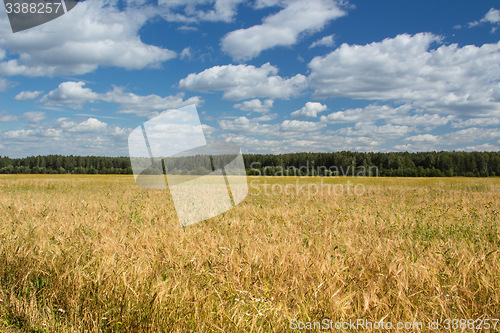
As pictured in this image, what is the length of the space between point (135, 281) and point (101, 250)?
4.68 ft

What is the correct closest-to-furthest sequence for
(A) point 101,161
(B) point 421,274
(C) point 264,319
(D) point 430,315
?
(C) point 264,319 → (D) point 430,315 → (B) point 421,274 → (A) point 101,161

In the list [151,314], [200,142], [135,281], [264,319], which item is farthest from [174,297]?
[200,142]

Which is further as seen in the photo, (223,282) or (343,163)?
(343,163)

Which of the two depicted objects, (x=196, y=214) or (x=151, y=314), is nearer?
(x=151, y=314)

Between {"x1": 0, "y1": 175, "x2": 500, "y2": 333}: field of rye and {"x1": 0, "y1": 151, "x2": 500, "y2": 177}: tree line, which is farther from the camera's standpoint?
{"x1": 0, "y1": 151, "x2": 500, "y2": 177}: tree line

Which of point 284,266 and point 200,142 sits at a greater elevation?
point 200,142

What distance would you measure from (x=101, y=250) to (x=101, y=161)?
110 meters

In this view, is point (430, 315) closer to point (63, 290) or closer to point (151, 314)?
point (151, 314)

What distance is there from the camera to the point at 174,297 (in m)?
2.67

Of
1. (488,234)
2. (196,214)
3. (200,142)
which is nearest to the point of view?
(200,142)

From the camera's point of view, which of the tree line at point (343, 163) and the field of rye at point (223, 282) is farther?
the tree line at point (343, 163)

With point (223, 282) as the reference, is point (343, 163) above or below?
above

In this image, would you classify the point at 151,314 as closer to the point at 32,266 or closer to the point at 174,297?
the point at 174,297

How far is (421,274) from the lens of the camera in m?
3.31
